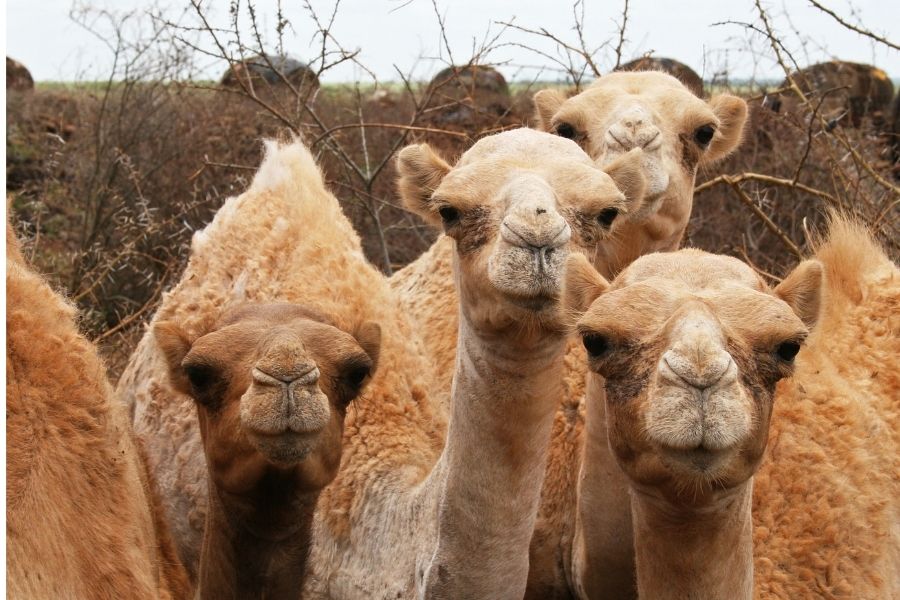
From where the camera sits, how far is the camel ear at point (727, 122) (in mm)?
5664

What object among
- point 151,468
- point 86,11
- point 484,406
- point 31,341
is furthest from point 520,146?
point 86,11

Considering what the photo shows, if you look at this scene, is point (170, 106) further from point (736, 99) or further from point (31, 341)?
point (31, 341)

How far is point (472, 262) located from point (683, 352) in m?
1.09

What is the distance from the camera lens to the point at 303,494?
3928mm

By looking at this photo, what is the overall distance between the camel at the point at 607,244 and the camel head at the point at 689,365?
3.26ft

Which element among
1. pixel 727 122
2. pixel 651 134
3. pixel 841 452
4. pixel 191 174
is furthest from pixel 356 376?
pixel 191 174

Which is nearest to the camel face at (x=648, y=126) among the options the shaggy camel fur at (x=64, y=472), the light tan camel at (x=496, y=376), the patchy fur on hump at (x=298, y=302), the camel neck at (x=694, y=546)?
the light tan camel at (x=496, y=376)

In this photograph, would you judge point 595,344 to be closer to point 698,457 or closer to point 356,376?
point 698,457

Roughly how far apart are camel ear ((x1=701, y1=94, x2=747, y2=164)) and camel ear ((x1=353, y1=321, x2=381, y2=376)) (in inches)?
82.5

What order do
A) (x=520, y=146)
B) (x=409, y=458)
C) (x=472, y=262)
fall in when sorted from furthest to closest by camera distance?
(x=409, y=458) → (x=520, y=146) → (x=472, y=262)

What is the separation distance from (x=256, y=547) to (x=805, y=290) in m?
1.95

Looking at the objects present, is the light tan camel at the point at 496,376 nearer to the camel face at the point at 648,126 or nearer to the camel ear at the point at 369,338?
the camel ear at the point at 369,338

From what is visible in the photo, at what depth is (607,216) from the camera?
13.3 ft

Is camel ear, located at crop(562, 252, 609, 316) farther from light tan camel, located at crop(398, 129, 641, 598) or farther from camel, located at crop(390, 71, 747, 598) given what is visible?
camel, located at crop(390, 71, 747, 598)
